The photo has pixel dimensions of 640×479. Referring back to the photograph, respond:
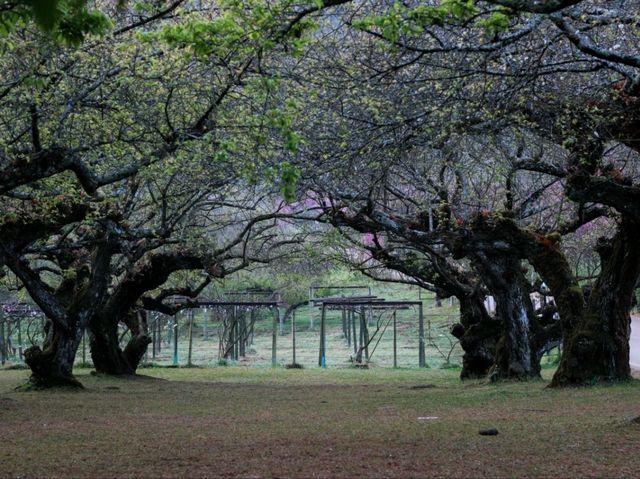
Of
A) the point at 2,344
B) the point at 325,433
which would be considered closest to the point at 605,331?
the point at 325,433

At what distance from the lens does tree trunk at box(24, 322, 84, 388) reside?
48.6ft

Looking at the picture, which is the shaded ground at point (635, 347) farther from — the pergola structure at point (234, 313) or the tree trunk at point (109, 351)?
the tree trunk at point (109, 351)

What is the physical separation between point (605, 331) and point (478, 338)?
5403 mm

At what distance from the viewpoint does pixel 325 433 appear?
7719 millimetres

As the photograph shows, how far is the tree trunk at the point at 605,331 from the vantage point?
12.0m

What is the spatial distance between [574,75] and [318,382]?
37.4ft

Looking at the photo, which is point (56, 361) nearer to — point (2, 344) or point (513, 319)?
point (513, 319)

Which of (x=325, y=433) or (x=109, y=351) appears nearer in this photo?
(x=325, y=433)

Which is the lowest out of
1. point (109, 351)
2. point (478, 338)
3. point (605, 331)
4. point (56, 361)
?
point (56, 361)

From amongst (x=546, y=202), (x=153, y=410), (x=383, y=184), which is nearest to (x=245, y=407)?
(x=153, y=410)

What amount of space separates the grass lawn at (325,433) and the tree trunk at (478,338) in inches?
104

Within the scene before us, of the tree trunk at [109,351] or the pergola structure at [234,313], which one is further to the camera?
the pergola structure at [234,313]

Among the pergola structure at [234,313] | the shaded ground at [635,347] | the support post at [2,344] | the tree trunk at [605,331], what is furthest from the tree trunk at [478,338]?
the support post at [2,344]

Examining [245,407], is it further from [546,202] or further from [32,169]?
[546,202]
